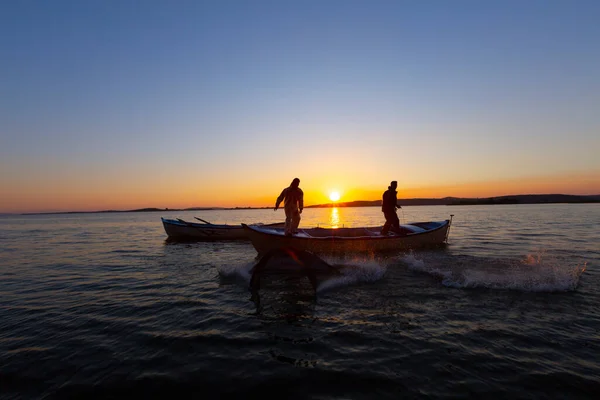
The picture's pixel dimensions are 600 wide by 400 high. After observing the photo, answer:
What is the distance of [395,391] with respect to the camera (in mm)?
4266

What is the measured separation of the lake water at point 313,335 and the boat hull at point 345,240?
7.92 ft

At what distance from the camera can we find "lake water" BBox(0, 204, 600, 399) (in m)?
4.47

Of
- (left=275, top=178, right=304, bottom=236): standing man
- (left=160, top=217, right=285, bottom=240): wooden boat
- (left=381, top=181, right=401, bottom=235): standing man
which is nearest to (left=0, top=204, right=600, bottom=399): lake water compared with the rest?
(left=275, top=178, right=304, bottom=236): standing man

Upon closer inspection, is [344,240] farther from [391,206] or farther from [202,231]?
[202,231]

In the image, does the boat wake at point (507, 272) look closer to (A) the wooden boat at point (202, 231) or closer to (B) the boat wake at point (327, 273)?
(B) the boat wake at point (327, 273)

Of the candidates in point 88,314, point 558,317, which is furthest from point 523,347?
point 88,314

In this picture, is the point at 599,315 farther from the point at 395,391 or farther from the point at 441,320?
the point at 395,391

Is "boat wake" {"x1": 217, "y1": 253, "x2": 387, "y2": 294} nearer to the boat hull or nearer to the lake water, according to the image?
the lake water

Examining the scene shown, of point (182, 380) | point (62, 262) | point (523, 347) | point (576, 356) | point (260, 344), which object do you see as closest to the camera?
point (182, 380)

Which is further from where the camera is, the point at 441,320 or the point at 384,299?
the point at 384,299

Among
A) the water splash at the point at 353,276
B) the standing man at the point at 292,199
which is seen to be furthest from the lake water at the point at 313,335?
the standing man at the point at 292,199

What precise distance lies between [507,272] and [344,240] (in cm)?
681

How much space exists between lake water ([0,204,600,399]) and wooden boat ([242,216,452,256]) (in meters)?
2.41

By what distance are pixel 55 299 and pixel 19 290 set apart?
2.43 m
